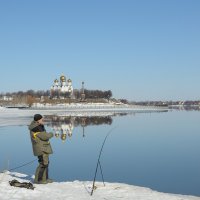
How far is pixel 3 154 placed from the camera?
16.4 metres

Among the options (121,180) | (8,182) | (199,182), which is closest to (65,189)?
(8,182)

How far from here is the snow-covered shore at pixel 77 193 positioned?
812cm

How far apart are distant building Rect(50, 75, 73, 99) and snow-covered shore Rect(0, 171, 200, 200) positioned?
464 feet

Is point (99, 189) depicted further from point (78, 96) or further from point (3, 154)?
point (78, 96)

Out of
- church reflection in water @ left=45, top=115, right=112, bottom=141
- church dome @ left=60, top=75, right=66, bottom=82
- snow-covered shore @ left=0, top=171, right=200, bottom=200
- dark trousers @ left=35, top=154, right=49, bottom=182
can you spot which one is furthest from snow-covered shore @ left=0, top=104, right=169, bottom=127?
church dome @ left=60, top=75, right=66, bottom=82

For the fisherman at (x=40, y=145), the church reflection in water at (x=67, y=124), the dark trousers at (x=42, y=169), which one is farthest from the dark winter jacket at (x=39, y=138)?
the church reflection in water at (x=67, y=124)

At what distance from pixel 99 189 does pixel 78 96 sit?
155m

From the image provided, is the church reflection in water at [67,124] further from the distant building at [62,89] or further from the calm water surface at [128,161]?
the distant building at [62,89]

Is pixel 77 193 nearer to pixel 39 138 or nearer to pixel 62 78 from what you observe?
pixel 39 138

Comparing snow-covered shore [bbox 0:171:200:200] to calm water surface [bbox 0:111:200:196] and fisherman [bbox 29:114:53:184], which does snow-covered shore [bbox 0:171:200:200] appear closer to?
fisherman [bbox 29:114:53:184]

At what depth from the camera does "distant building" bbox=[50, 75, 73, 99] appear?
151 meters

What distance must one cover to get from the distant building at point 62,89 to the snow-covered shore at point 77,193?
464 ft

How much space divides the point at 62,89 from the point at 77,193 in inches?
5678

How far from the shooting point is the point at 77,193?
852cm
